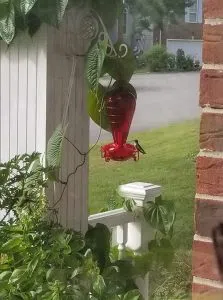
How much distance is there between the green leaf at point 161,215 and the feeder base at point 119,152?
19cm

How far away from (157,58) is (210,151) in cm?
76

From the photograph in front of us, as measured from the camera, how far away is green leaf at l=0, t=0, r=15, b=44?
1.54 m

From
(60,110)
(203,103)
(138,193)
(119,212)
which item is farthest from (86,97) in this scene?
(203,103)

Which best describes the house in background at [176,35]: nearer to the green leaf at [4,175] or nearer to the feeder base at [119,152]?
the feeder base at [119,152]

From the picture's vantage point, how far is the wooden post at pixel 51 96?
5.28ft

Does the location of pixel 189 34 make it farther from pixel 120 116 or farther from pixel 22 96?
pixel 22 96

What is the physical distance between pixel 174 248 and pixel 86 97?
49 cm

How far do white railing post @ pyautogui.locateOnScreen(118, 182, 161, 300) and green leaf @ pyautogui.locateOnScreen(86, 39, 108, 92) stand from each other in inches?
15.4

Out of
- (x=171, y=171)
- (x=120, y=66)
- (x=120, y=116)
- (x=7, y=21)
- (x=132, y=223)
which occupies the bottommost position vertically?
(x=132, y=223)

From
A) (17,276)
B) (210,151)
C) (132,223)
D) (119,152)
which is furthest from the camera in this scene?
(132,223)

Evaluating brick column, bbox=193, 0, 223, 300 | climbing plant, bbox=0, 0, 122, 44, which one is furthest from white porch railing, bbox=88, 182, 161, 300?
brick column, bbox=193, 0, 223, 300

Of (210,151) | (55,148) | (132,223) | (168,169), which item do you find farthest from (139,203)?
(210,151)

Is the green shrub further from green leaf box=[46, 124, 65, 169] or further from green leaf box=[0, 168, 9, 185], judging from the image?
green leaf box=[0, 168, 9, 185]

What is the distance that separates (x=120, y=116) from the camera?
61.6 inches
